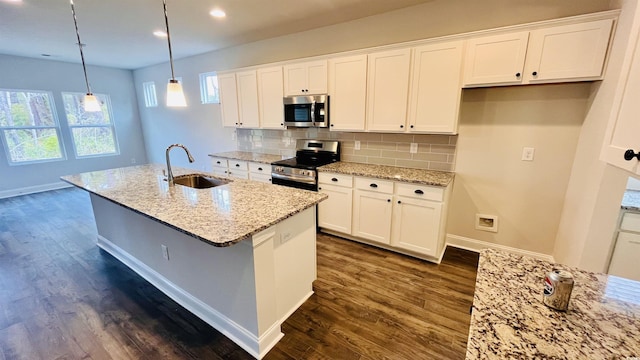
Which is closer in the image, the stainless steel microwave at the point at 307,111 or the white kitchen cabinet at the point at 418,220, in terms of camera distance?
the white kitchen cabinet at the point at 418,220

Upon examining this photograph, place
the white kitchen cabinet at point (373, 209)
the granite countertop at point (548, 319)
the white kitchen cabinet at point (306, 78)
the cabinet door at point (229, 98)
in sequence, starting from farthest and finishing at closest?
the cabinet door at point (229, 98) < the white kitchen cabinet at point (306, 78) < the white kitchen cabinet at point (373, 209) < the granite countertop at point (548, 319)

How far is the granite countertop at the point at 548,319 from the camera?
728mm

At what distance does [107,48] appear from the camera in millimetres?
4590

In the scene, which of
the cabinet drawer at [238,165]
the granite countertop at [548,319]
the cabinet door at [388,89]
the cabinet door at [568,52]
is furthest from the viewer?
the cabinet drawer at [238,165]

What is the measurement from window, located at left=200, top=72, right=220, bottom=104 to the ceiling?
0.54m

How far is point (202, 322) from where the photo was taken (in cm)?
202

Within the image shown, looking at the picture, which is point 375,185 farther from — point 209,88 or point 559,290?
point 209,88

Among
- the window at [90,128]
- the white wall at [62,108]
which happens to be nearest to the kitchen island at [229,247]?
the white wall at [62,108]

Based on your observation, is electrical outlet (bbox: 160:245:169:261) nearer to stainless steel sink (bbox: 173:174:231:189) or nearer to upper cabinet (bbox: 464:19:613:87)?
stainless steel sink (bbox: 173:174:231:189)

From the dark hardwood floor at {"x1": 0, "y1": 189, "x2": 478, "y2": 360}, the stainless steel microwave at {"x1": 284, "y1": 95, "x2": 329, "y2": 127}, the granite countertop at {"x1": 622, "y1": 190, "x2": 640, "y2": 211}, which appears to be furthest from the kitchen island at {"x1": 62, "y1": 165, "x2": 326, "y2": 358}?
the granite countertop at {"x1": 622, "y1": 190, "x2": 640, "y2": 211}

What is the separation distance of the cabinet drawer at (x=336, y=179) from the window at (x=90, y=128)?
6334 mm

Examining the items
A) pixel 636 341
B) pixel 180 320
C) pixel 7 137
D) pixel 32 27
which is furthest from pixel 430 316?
pixel 7 137

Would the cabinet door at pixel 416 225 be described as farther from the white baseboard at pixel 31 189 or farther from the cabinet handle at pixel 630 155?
the white baseboard at pixel 31 189

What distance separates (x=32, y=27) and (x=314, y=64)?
149 inches
